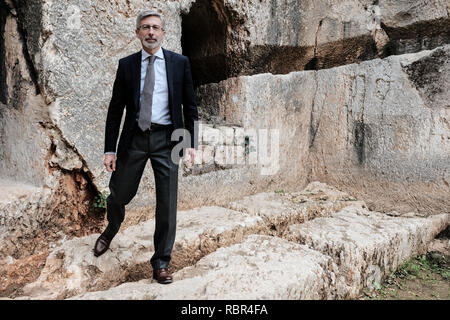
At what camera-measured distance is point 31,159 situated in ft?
8.76

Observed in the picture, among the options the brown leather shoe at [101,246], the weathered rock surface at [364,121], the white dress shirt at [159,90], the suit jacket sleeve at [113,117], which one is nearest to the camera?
the white dress shirt at [159,90]

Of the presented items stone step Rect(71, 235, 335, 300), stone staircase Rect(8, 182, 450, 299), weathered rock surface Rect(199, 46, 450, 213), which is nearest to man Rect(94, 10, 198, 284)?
stone step Rect(71, 235, 335, 300)

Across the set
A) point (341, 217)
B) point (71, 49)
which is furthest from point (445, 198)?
point (71, 49)

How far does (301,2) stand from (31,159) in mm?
3527

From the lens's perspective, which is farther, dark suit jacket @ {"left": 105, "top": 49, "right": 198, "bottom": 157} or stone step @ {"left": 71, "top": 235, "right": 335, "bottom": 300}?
dark suit jacket @ {"left": 105, "top": 49, "right": 198, "bottom": 157}

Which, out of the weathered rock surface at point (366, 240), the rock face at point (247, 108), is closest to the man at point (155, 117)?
the rock face at point (247, 108)

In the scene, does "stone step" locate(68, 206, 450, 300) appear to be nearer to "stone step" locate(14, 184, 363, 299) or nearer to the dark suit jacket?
"stone step" locate(14, 184, 363, 299)

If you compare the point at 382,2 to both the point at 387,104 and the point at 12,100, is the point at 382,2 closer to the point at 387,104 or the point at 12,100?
the point at 387,104

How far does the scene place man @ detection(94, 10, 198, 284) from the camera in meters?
1.97

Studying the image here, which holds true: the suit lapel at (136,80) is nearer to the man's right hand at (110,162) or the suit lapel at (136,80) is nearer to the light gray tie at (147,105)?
the light gray tie at (147,105)

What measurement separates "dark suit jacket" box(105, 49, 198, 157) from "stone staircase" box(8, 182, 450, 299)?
0.77m

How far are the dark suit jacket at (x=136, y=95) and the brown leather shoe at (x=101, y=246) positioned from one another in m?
0.62

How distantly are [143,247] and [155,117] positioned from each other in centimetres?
102

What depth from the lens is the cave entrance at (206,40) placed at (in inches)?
164
